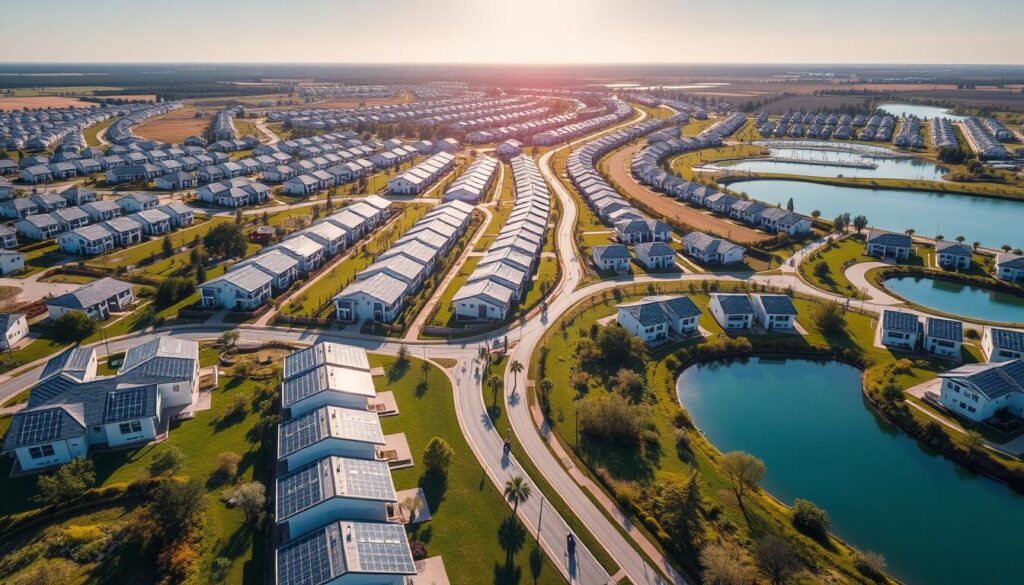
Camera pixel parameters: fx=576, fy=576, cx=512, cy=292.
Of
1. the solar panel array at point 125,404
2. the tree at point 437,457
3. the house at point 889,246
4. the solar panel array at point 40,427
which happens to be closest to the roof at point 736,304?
the house at point 889,246

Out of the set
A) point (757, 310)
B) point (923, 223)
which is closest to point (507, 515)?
point (757, 310)

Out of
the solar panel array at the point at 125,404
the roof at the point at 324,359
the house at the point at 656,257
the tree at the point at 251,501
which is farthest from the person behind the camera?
the house at the point at 656,257

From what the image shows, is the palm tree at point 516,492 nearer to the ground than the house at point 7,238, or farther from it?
nearer to the ground

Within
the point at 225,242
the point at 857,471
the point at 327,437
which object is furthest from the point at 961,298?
the point at 225,242

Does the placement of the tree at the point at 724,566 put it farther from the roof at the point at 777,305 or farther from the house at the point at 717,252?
the house at the point at 717,252

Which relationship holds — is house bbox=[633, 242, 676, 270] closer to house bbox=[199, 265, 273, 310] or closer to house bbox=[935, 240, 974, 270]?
house bbox=[935, 240, 974, 270]

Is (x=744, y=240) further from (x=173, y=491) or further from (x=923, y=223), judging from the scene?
(x=173, y=491)

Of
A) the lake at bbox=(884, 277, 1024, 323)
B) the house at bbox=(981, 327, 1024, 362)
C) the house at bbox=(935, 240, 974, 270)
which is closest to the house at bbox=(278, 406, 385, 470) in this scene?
the house at bbox=(981, 327, 1024, 362)
